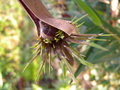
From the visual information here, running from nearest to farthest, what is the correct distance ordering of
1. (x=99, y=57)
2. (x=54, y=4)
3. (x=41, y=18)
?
(x=41, y=18)
(x=99, y=57)
(x=54, y=4)

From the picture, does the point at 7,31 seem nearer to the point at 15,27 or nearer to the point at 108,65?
the point at 15,27

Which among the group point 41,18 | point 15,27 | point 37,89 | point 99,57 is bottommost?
point 37,89

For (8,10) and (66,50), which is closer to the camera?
(66,50)

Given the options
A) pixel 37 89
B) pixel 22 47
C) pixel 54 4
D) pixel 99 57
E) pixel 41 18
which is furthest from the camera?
pixel 22 47

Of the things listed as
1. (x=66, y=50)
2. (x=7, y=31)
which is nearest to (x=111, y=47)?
(x=66, y=50)

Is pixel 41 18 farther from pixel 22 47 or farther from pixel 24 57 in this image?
pixel 22 47

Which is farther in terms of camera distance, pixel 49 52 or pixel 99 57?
pixel 99 57

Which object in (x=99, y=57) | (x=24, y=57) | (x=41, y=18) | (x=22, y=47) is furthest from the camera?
(x=22, y=47)

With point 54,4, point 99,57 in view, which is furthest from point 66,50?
point 54,4

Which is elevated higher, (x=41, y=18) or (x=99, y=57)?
(x=41, y=18)
